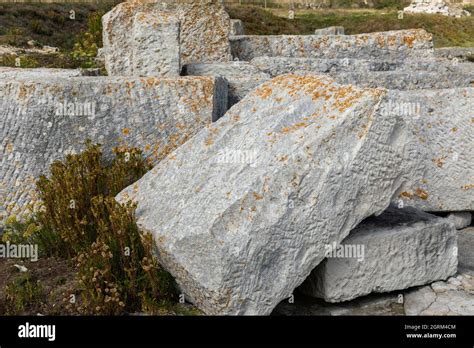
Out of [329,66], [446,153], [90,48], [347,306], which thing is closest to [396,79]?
[329,66]

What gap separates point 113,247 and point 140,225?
0.27 m

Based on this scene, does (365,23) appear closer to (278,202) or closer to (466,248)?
(466,248)

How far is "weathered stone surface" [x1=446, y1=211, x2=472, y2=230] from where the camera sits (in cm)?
605

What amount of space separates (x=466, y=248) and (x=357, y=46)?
12.8 ft

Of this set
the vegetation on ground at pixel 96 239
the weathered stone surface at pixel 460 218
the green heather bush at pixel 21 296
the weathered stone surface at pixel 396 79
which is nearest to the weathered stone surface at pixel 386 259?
the vegetation on ground at pixel 96 239

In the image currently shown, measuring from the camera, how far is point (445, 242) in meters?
4.69

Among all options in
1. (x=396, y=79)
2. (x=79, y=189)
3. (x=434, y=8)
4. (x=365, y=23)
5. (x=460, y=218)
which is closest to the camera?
(x=79, y=189)

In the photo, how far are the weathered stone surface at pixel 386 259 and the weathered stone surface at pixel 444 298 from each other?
8cm

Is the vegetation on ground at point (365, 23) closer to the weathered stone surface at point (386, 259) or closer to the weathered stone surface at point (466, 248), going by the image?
the weathered stone surface at point (466, 248)

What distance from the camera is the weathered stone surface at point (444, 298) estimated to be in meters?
4.29

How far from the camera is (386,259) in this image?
14.7ft

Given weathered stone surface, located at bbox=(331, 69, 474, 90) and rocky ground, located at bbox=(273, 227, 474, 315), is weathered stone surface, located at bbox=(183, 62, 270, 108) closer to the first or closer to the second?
weathered stone surface, located at bbox=(331, 69, 474, 90)
